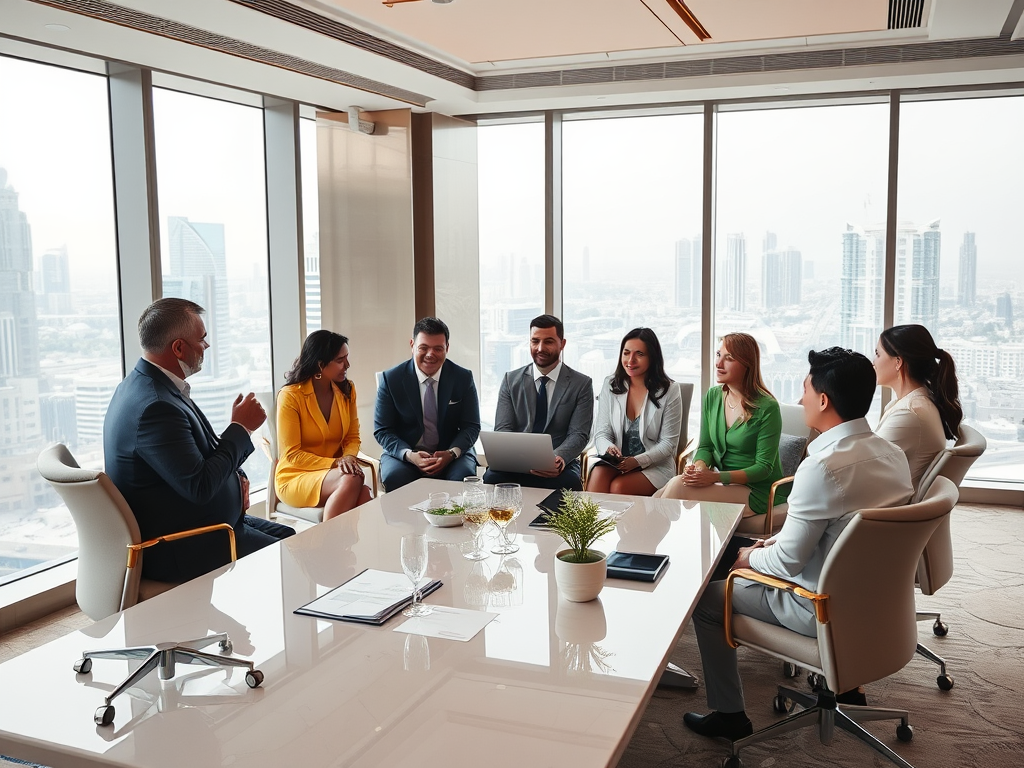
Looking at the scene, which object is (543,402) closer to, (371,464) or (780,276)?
(371,464)

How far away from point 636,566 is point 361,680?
41.4 inches

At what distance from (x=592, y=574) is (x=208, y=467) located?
1.67m

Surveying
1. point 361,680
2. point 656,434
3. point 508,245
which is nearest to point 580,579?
point 361,680

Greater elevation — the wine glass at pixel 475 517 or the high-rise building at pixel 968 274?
the high-rise building at pixel 968 274

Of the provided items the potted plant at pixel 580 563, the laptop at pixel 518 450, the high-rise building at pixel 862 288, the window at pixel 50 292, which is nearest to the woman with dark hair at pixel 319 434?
the laptop at pixel 518 450

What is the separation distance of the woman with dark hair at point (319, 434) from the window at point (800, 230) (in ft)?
11.2

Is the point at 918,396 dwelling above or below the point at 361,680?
above

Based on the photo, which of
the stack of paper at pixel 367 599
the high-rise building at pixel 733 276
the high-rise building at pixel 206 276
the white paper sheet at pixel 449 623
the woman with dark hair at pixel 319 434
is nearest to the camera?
the white paper sheet at pixel 449 623

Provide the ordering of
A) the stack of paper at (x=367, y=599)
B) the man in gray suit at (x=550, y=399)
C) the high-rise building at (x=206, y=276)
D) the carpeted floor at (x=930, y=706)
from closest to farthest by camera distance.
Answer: the stack of paper at (x=367, y=599) < the carpeted floor at (x=930, y=706) < the man in gray suit at (x=550, y=399) < the high-rise building at (x=206, y=276)

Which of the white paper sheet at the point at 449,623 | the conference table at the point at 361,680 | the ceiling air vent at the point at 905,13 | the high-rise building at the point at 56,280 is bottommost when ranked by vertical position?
the conference table at the point at 361,680

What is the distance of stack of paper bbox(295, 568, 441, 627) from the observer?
234 cm

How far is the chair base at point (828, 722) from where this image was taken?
288 centimetres

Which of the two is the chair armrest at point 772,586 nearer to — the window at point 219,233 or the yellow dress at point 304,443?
the yellow dress at point 304,443

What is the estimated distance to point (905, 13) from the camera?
479 cm
